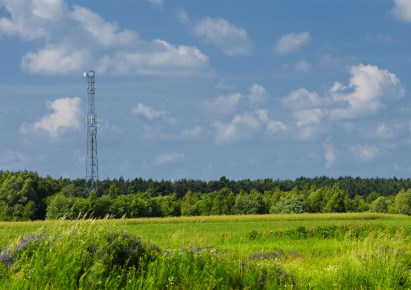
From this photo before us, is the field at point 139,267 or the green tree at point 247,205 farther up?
the green tree at point 247,205

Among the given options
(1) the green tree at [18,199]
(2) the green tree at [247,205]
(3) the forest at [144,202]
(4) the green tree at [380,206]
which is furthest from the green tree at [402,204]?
(1) the green tree at [18,199]

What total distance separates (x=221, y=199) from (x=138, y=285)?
372 feet

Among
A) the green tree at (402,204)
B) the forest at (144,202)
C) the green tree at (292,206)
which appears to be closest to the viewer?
the forest at (144,202)

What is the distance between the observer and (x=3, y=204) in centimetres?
10506

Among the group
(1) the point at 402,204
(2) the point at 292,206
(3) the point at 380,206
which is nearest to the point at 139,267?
(2) the point at 292,206

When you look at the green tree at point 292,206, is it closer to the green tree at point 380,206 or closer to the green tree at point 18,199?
the green tree at point 380,206

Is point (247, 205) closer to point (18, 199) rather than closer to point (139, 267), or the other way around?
point (18, 199)

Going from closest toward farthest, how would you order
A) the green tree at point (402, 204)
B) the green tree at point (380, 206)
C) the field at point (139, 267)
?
the field at point (139, 267)
the green tree at point (380, 206)
the green tree at point (402, 204)

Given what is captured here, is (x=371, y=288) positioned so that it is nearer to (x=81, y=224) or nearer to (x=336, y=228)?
(x=81, y=224)

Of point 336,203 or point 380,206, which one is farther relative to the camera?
point 380,206

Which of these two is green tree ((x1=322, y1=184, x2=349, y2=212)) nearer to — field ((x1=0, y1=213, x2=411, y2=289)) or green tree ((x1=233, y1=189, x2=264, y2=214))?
green tree ((x1=233, y1=189, x2=264, y2=214))

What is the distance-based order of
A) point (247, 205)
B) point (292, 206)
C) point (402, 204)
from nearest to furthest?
point (292, 206) → point (247, 205) → point (402, 204)

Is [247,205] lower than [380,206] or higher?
higher

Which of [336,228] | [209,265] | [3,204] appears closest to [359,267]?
[209,265]
